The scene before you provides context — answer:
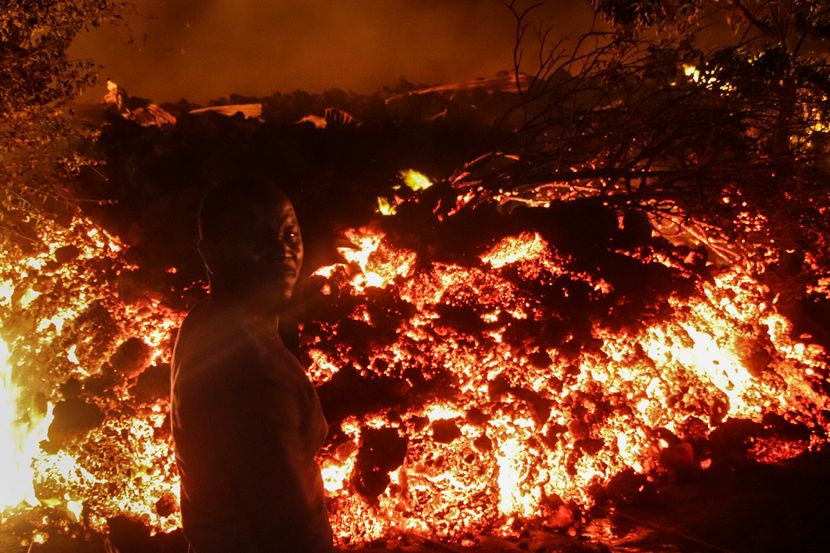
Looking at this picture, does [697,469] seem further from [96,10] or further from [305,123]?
[96,10]

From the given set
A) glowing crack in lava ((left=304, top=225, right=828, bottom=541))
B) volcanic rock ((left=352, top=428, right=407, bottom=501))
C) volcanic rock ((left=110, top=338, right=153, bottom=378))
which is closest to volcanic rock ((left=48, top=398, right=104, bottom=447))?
volcanic rock ((left=110, top=338, right=153, bottom=378))

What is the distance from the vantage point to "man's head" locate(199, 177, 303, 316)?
1.46 meters

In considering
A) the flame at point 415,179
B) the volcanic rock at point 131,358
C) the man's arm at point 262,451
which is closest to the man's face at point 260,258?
the man's arm at point 262,451

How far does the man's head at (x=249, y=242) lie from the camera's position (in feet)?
4.80

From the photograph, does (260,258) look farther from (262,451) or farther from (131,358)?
(131,358)

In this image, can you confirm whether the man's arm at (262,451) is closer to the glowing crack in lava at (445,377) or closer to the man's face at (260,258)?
the man's face at (260,258)

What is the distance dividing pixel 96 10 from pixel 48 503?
15.1 ft

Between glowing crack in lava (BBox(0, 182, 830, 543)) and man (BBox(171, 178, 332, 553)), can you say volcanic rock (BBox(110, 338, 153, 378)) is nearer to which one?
glowing crack in lava (BBox(0, 182, 830, 543))

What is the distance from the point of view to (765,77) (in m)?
5.61

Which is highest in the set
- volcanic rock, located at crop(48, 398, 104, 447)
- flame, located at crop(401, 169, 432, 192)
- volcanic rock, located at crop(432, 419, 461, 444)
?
flame, located at crop(401, 169, 432, 192)

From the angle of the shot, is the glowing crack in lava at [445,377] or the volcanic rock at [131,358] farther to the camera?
the volcanic rock at [131,358]

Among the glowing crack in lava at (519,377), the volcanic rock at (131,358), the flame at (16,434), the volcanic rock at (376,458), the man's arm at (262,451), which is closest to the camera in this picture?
the man's arm at (262,451)

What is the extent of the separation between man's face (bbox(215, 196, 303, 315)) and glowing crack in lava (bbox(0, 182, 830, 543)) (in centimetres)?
326

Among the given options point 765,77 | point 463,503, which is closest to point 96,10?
point 463,503
